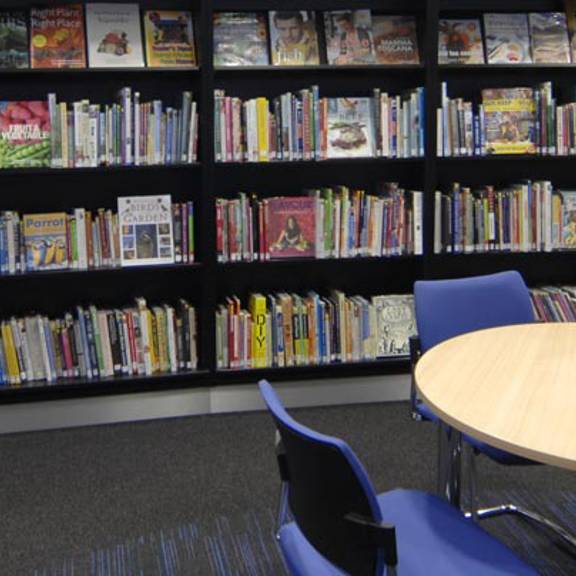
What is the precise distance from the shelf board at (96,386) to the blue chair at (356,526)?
6.31 ft

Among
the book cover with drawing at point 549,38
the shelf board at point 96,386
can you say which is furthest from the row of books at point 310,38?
the shelf board at point 96,386

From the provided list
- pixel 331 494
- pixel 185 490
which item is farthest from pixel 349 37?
pixel 331 494

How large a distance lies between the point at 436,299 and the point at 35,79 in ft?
6.88

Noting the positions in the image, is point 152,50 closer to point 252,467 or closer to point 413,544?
point 252,467

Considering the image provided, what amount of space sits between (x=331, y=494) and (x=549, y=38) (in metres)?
3.16

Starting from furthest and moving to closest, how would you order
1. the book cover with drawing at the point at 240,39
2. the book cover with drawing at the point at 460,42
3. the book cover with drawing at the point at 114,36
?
the book cover with drawing at the point at 460,42, the book cover with drawing at the point at 240,39, the book cover with drawing at the point at 114,36

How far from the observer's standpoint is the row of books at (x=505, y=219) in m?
3.96

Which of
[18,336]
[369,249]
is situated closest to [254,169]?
[369,249]

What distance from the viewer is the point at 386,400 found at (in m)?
4.10

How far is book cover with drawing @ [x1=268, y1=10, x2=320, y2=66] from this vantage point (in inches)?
152

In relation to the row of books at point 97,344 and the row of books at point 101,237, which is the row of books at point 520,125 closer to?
the row of books at point 101,237

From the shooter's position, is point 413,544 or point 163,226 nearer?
point 413,544

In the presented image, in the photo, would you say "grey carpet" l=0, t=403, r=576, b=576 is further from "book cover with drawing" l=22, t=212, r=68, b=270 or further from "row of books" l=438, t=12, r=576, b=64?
"row of books" l=438, t=12, r=576, b=64

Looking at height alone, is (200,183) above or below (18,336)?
above
